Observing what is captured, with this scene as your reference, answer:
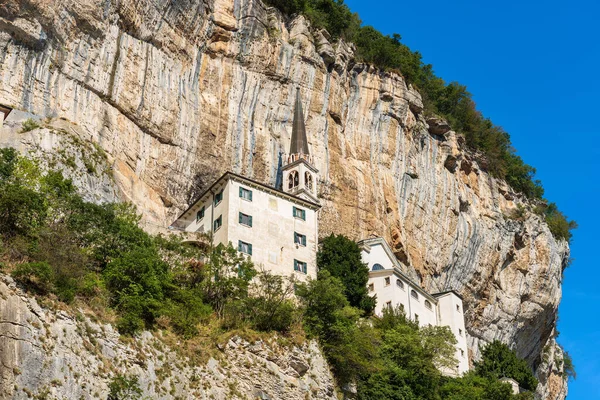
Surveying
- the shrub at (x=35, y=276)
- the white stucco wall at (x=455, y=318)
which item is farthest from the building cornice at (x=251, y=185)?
the shrub at (x=35, y=276)

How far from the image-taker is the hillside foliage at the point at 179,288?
31609 millimetres

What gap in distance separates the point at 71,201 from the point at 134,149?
11368 mm

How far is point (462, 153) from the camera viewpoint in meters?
69.1

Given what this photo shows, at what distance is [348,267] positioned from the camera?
47.2 m

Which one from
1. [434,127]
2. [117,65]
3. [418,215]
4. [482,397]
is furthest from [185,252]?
[434,127]

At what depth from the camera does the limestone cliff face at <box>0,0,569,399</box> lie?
146 ft

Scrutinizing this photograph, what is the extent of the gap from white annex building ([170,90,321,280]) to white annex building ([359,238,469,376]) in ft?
21.3

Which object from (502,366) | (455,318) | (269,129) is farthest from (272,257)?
(502,366)

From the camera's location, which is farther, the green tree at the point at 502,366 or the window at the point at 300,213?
the green tree at the point at 502,366

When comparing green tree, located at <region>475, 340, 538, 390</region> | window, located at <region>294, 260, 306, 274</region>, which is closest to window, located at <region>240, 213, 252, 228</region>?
window, located at <region>294, 260, 306, 274</region>

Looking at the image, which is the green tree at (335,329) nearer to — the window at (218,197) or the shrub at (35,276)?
the window at (218,197)

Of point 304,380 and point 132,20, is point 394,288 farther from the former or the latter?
point 132,20

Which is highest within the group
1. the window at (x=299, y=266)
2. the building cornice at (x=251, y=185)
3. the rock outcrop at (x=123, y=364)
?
the building cornice at (x=251, y=185)

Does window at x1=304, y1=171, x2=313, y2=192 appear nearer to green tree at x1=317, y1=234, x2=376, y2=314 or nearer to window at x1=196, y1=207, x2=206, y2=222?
green tree at x1=317, y1=234, x2=376, y2=314
